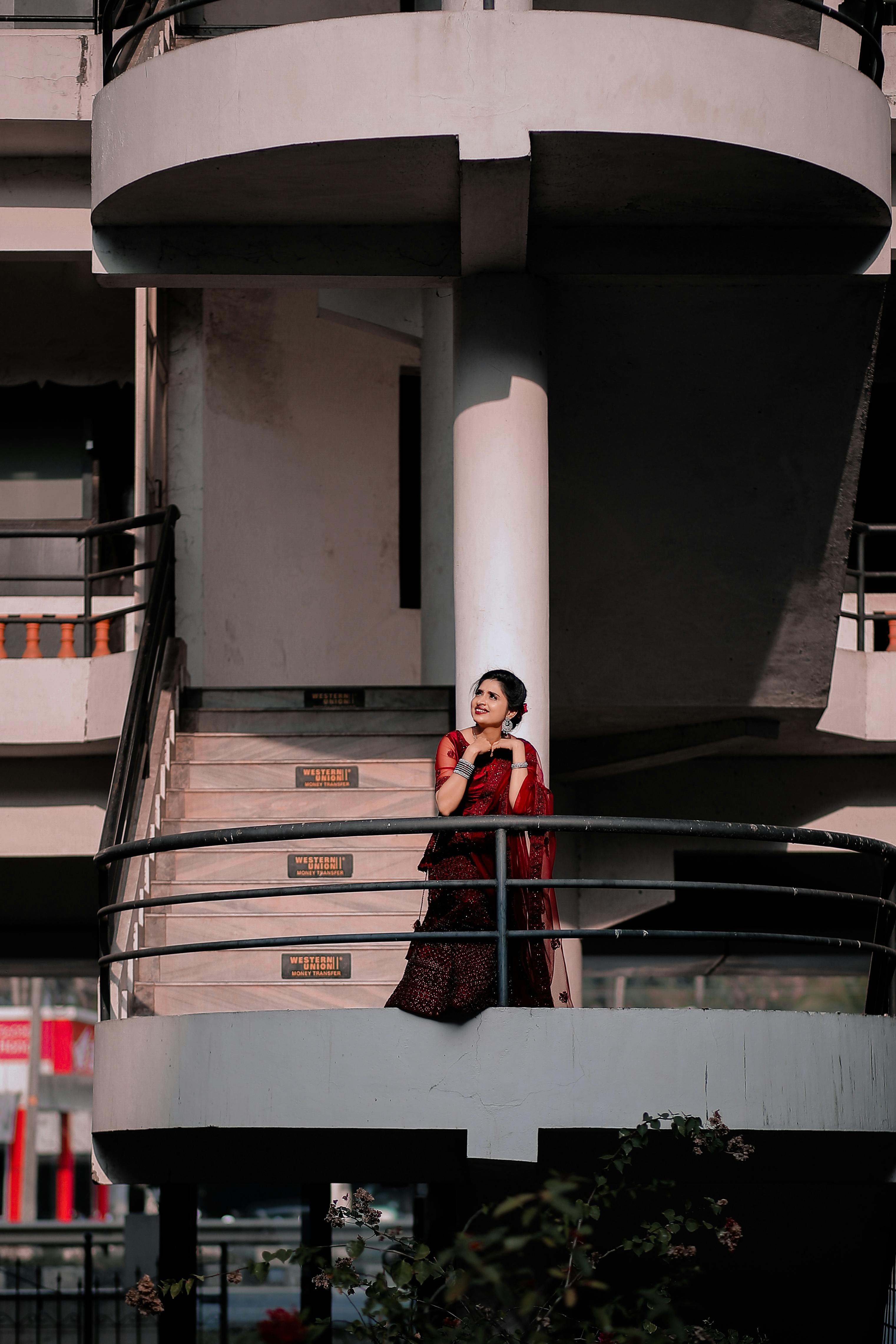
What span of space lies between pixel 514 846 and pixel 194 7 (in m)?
5.31

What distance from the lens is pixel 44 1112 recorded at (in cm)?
3033

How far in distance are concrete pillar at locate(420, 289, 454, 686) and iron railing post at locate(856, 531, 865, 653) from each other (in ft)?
10.0

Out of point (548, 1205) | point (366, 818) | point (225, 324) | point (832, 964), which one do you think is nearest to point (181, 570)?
point (225, 324)

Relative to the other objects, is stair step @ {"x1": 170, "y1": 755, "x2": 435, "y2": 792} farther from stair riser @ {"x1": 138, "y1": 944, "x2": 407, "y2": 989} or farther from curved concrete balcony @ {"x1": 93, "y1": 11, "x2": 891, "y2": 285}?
curved concrete balcony @ {"x1": 93, "y1": 11, "x2": 891, "y2": 285}

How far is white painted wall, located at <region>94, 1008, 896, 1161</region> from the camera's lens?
660 centimetres

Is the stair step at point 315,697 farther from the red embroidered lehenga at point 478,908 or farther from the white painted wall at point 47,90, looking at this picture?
the red embroidered lehenga at point 478,908

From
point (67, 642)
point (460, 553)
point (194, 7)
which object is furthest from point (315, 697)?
point (194, 7)

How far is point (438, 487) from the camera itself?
1223 cm

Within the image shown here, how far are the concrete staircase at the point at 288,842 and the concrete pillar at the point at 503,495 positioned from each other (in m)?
1.63

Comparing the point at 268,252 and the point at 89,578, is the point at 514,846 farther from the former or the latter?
the point at 89,578

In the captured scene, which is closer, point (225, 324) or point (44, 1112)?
point (225, 324)

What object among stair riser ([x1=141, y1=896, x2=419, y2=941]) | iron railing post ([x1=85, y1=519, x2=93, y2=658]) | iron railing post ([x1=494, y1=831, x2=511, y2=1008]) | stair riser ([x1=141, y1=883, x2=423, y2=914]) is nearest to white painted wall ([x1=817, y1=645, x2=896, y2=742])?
stair riser ([x1=141, y1=883, x2=423, y2=914])

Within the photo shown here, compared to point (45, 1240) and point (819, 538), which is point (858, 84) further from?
point (45, 1240)

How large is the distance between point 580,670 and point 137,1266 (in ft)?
21.6
